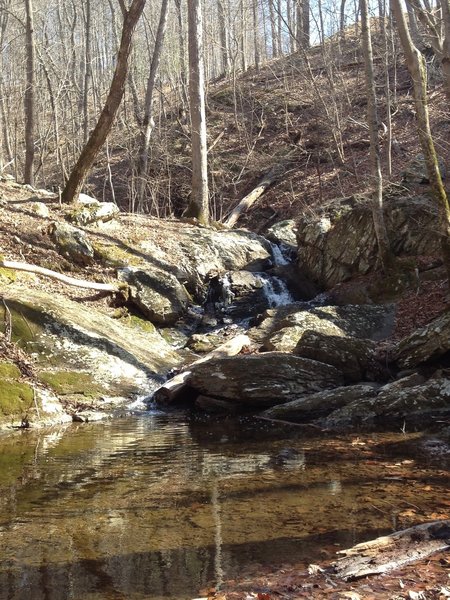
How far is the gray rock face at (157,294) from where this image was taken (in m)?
13.3

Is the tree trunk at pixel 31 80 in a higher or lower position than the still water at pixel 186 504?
higher

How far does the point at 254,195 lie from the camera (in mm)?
22703

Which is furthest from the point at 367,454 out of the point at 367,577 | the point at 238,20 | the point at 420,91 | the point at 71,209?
the point at 238,20

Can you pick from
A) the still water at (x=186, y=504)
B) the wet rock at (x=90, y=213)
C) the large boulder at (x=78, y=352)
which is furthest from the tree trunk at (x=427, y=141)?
the wet rock at (x=90, y=213)

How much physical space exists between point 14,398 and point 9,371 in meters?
0.55

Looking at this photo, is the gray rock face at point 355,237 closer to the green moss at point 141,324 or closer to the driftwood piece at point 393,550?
the green moss at point 141,324

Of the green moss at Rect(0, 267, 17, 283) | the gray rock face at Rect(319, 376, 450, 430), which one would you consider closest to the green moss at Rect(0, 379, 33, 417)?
the green moss at Rect(0, 267, 17, 283)

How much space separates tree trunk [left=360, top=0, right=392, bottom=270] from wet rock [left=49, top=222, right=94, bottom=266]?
272 inches

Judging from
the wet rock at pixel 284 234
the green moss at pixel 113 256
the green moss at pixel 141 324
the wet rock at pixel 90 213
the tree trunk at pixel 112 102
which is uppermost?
the tree trunk at pixel 112 102

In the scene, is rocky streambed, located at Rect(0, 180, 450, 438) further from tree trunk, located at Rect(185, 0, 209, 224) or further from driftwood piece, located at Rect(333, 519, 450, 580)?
driftwood piece, located at Rect(333, 519, 450, 580)

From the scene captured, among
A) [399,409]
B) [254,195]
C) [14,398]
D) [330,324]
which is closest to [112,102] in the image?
[330,324]

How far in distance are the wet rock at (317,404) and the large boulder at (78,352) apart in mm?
2775

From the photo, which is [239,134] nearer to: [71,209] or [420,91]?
[71,209]

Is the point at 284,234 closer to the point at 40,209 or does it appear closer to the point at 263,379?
the point at 40,209
